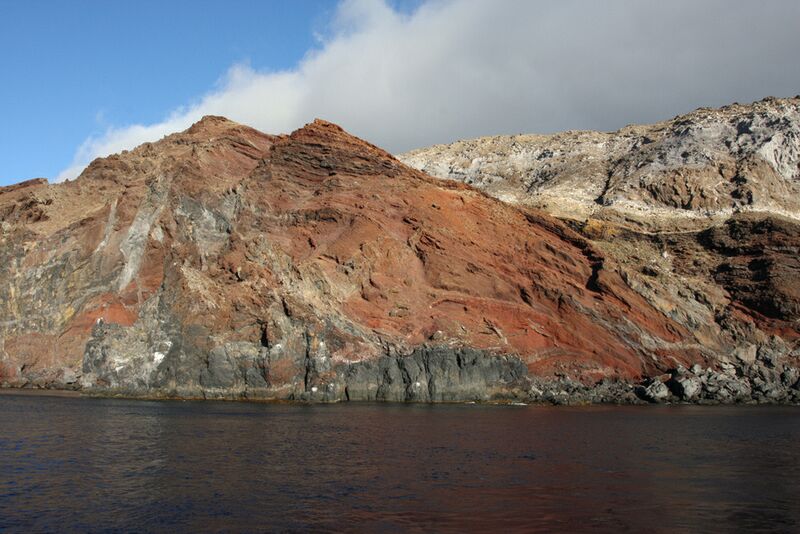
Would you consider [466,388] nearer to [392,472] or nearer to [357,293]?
[357,293]

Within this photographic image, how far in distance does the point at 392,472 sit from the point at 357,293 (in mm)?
32014

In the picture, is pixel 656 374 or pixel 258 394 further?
pixel 656 374

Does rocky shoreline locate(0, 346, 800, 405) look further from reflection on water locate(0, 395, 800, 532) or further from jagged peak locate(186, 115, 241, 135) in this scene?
jagged peak locate(186, 115, 241, 135)

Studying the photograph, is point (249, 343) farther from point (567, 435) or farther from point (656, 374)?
point (656, 374)

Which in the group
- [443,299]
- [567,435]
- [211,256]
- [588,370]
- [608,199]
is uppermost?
[608,199]

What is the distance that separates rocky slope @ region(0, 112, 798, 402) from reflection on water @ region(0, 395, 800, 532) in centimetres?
1062

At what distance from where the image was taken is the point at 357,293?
53.1m

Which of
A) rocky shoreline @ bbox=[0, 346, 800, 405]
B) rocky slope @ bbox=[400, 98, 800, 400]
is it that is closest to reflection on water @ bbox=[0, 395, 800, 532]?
rocky shoreline @ bbox=[0, 346, 800, 405]

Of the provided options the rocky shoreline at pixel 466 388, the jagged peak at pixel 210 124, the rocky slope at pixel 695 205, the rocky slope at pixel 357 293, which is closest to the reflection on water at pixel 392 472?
the rocky shoreline at pixel 466 388

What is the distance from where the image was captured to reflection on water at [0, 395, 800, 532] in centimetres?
1587

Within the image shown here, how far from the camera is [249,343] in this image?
4791 centimetres

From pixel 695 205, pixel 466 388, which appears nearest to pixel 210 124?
pixel 466 388

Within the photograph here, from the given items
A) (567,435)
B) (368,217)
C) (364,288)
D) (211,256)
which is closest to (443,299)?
(364,288)

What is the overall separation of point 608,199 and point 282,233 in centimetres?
4273
